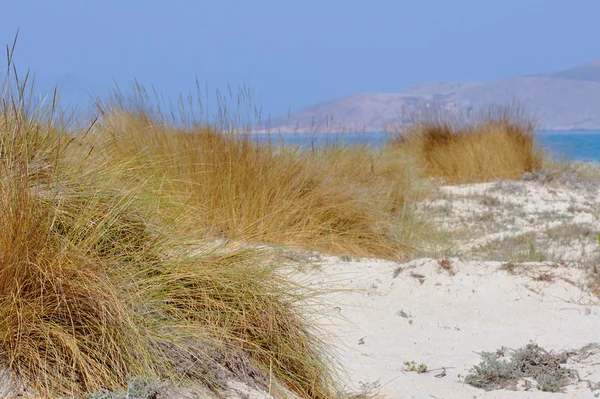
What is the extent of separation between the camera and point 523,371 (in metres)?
3.08

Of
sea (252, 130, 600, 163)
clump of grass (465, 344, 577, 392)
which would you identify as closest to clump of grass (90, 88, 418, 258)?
sea (252, 130, 600, 163)

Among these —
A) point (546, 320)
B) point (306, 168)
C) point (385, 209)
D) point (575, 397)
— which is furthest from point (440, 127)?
point (575, 397)

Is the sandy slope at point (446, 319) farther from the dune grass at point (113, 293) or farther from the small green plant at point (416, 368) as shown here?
the dune grass at point (113, 293)

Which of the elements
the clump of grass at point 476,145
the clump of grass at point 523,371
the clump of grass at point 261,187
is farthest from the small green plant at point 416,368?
the clump of grass at point 476,145

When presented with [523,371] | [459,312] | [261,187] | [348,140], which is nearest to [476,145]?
[348,140]

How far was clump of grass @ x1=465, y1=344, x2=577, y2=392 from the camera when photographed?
9.71 feet

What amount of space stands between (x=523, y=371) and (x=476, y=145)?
286 inches

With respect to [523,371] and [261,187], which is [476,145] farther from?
[523,371]

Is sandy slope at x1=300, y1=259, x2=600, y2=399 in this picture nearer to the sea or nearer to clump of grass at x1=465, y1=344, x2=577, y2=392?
clump of grass at x1=465, y1=344, x2=577, y2=392

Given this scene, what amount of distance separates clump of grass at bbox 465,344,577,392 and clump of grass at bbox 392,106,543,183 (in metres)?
6.90

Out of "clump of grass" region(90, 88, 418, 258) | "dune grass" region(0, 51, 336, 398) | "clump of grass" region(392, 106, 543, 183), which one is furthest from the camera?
"clump of grass" region(392, 106, 543, 183)

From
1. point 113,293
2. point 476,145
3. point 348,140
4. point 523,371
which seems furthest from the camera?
point 476,145

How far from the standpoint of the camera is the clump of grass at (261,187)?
4.66m

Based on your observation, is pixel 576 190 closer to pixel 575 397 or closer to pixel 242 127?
pixel 242 127
